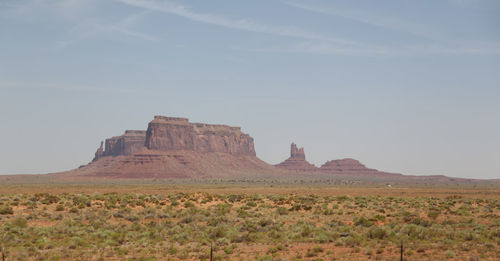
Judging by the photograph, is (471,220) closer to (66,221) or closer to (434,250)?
(434,250)

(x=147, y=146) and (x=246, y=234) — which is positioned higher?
(x=147, y=146)

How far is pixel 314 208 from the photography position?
1560 inches

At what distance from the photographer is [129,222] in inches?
1198

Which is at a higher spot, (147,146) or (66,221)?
(147,146)

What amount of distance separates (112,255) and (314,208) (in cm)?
2224

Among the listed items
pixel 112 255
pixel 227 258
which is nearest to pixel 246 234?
pixel 227 258

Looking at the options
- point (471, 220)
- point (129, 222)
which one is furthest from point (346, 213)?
point (129, 222)

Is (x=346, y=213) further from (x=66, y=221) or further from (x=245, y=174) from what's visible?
(x=245, y=174)

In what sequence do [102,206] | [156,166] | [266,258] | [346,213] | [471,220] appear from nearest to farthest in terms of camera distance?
[266,258] → [471,220] → [346,213] → [102,206] → [156,166]

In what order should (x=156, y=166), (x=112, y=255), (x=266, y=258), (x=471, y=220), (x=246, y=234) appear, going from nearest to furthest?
(x=266, y=258) → (x=112, y=255) → (x=246, y=234) → (x=471, y=220) → (x=156, y=166)

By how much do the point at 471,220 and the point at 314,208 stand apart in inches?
505

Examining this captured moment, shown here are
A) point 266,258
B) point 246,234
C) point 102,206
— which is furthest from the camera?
point 102,206

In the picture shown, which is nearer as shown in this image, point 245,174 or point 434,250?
point 434,250

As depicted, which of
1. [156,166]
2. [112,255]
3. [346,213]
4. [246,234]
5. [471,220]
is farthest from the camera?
[156,166]
